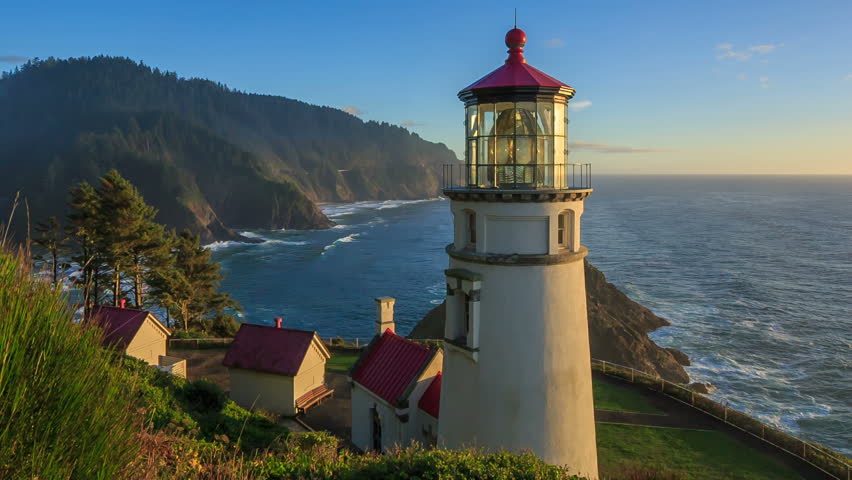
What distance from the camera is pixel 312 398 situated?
1861cm

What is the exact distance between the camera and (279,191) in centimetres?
13425

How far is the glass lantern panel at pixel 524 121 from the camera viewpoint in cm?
909

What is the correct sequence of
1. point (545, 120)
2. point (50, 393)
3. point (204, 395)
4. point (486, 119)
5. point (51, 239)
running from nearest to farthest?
point (50, 393) < point (545, 120) < point (486, 119) < point (204, 395) < point (51, 239)

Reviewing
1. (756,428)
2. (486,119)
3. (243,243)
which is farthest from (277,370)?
(243,243)

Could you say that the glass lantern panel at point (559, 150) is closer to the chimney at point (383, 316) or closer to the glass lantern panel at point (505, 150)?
the glass lantern panel at point (505, 150)

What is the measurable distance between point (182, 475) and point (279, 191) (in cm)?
13367

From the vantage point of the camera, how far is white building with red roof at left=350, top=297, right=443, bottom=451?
13594 millimetres

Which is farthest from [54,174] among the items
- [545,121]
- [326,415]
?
[545,121]

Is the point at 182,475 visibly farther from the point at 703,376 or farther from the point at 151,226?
the point at 703,376

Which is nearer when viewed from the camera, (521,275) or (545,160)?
(521,275)

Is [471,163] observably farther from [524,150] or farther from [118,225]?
[118,225]

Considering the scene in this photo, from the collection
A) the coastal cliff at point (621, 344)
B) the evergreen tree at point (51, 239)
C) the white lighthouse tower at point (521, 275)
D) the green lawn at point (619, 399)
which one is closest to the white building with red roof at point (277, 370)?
the green lawn at point (619, 399)

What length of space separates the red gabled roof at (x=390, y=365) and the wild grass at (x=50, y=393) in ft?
34.1

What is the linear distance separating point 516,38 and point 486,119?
152cm
